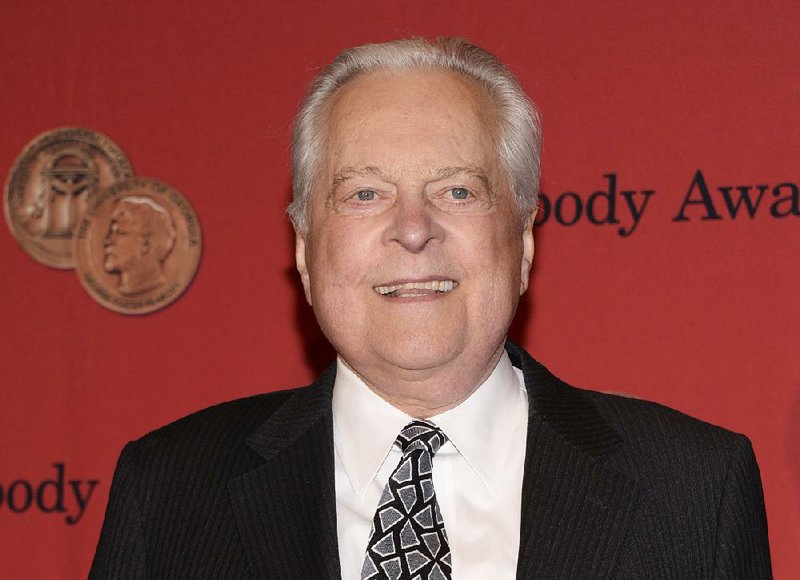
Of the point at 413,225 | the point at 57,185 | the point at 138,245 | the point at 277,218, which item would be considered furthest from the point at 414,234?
the point at 57,185

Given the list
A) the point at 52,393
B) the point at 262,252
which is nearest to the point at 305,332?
the point at 262,252

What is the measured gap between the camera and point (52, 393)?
298 cm

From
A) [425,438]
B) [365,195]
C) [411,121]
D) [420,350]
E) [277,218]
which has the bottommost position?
[425,438]

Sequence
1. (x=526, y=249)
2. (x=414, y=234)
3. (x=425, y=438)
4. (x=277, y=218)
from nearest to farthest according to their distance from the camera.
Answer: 1. (x=414, y=234)
2. (x=425, y=438)
3. (x=526, y=249)
4. (x=277, y=218)

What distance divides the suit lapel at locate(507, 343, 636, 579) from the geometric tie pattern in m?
0.12

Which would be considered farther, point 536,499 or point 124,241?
point 124,241

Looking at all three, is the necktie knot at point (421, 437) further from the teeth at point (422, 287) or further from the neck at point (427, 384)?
the teeth at point (422, 287)

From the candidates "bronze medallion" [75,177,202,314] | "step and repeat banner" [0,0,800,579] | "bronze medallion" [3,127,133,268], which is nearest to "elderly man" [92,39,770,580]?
"step and repeat banner" [0,0,800,579]

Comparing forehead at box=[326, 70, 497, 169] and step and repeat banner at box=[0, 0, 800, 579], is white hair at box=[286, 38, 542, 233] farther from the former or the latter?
step and repeat banner at box=[0, 0, 800, 579]

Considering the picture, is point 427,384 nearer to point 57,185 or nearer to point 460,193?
point 460,193

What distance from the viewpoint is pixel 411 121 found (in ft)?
5.74

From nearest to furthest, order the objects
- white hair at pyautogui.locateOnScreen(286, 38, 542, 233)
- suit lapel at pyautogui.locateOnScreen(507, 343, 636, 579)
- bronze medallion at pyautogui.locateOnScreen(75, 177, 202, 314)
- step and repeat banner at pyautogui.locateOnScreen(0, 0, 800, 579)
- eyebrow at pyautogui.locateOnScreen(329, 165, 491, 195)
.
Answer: suit lapel at pyautogui.locateOnScreen(507, 343, 636, 579) < eyebrow at pyautogui.locateOnScreen(329, 165, 491, 195) < white hair at pyautogui.locateOnScreen(286, 38, 542, 233) < step and repeat banner at pyautogui.locateOnScreen(0, 0, 800, 579) < bronze medallion at pyautogui.locateOnScreen(75, 177, 202, 314)

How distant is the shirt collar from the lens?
1.74 meters

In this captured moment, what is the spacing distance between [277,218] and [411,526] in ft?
4.55
